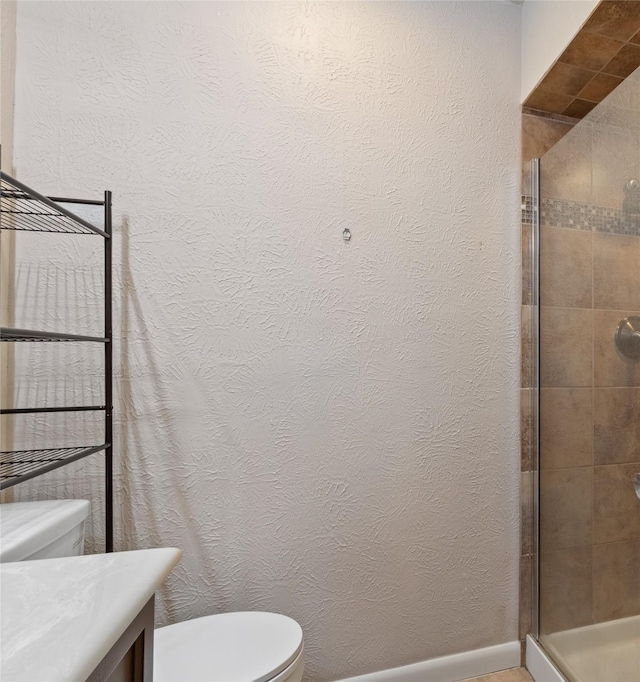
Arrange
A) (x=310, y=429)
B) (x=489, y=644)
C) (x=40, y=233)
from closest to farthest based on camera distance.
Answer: (x=40, y=233), (x=310, y=429), (x=489, y=644)

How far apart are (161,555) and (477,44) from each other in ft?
5.73

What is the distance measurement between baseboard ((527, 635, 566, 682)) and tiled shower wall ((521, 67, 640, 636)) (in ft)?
0.16

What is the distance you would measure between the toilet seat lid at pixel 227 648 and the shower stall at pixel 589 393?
0.88 metres

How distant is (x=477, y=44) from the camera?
1359 millimetres

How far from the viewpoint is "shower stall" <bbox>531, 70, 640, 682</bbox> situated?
1.02 m

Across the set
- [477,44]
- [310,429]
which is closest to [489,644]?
[310,429]

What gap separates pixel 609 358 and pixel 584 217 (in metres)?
0.43

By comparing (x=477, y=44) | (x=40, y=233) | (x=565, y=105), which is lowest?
(x=40, y=233)

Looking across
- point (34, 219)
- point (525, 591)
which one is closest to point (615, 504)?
point (525, 591)

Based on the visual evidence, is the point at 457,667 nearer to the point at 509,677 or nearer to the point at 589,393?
the point at 509,677

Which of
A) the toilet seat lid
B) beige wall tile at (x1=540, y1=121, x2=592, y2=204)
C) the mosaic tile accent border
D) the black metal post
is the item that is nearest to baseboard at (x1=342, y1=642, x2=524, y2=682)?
the toilet seat lid

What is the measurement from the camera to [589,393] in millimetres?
1161

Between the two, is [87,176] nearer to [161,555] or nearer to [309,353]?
[309,353]

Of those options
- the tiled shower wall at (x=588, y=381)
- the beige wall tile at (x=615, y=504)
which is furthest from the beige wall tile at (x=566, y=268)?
the beige wall tile at (x=615, y=504)
